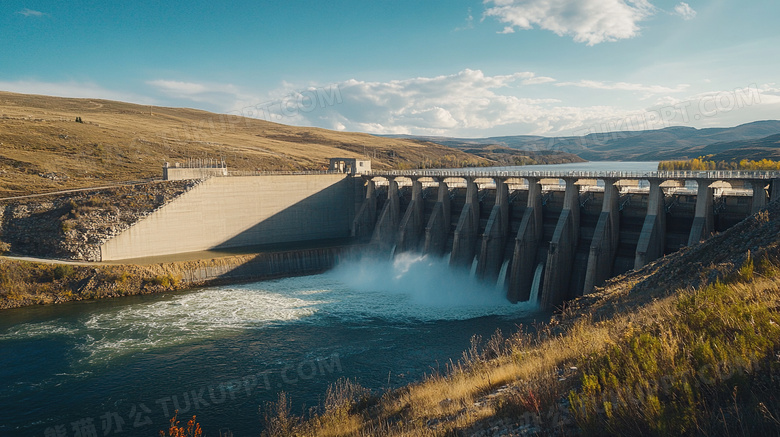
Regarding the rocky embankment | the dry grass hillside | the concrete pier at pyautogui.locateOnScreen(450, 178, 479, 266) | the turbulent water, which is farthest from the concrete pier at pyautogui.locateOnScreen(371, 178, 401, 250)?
the dry grass hillside

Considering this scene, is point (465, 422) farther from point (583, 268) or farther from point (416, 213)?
point (416, 213)

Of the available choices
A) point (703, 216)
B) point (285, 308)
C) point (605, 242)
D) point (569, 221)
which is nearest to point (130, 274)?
point (285, 308)

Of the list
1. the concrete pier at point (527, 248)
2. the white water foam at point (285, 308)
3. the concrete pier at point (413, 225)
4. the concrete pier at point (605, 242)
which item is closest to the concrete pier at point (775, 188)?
the concrete pier at point (605, 242)

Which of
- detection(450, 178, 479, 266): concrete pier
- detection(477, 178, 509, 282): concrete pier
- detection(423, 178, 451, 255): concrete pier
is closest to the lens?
detection(477, 178, 509, 282): concrete pier

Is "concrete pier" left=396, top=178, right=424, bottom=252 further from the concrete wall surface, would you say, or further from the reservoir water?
the concrete wall surface

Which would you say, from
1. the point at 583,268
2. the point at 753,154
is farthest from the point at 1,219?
the point at 753,154

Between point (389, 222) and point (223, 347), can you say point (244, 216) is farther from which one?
point (223, 347)
